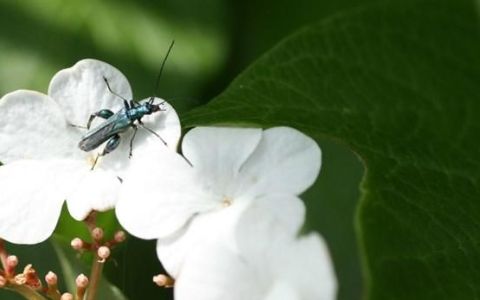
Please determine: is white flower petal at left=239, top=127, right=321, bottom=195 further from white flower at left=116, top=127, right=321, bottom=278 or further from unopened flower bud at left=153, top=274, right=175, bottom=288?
unopened flower bud at left=153, top=274, right=175, bottom=288

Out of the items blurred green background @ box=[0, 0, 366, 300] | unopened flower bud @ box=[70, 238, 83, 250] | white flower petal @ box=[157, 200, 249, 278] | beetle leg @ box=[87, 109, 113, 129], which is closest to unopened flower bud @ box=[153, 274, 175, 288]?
white flower petal @ box=[157, 200, 249, 278]

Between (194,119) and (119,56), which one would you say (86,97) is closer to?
(194,119)

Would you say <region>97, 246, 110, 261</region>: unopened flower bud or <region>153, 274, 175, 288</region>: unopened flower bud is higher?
<region>97, 246, 110, 261</region>: unopened flower bud

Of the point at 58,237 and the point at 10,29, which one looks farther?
the point at 10,29

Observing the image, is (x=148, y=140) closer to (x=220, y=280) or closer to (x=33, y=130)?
(x=33, y=130)

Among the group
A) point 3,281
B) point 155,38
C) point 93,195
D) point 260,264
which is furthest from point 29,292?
point 155,38

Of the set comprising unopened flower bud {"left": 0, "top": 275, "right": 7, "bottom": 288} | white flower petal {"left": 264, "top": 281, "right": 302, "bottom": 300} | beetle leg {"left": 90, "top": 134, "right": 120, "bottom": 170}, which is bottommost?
unopened flower bud {"left": 0, "top": 275, "right": 7, "bottom": 288}

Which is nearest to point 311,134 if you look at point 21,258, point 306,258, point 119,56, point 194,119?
point 194,119
